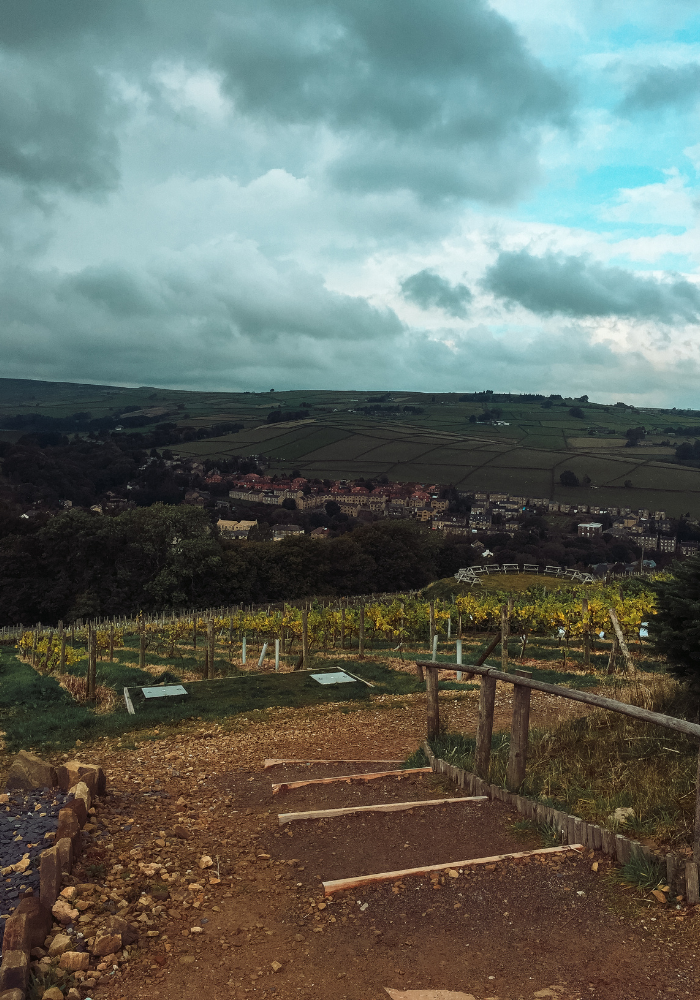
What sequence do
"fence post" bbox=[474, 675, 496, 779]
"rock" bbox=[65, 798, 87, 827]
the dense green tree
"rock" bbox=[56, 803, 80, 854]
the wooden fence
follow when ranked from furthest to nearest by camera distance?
the dense green tree → "fence post" bbox=[474, 675, 496, 779] → "rock" bbox=[65, 798, 87, 827] → "rock" bbox=[56, 803, 80, 854] → the wooden fence

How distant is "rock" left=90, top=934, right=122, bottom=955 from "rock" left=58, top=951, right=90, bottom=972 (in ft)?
0.34

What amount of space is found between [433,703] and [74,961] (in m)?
5.00

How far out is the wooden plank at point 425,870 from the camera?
4.96 metres

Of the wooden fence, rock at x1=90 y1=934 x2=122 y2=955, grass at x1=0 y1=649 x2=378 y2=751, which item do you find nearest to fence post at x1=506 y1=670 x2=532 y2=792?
the wooden fence

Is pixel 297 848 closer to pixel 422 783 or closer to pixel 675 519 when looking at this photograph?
pixel 422 783

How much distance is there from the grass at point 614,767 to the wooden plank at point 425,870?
56 cm

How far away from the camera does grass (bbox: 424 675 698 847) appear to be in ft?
17.9

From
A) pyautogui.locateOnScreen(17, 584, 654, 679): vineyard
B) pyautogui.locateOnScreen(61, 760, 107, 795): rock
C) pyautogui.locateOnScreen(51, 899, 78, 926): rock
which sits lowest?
pyautogui.locateOnScreen(17, 584, 654, 679): vineyard

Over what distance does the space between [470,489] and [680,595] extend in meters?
98.0

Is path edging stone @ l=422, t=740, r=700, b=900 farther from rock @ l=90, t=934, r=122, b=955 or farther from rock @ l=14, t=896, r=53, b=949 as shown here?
rock @ l=14, t=896, r=53, b=949

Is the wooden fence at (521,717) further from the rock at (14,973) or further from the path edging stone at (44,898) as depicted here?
the rock at (14,973)

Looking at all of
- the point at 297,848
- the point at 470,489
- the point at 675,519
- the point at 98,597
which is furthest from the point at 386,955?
the point at 470,489

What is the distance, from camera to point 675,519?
88438 mm

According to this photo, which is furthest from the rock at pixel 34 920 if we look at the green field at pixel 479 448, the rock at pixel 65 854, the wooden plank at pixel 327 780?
the green field at pixel 479 448
